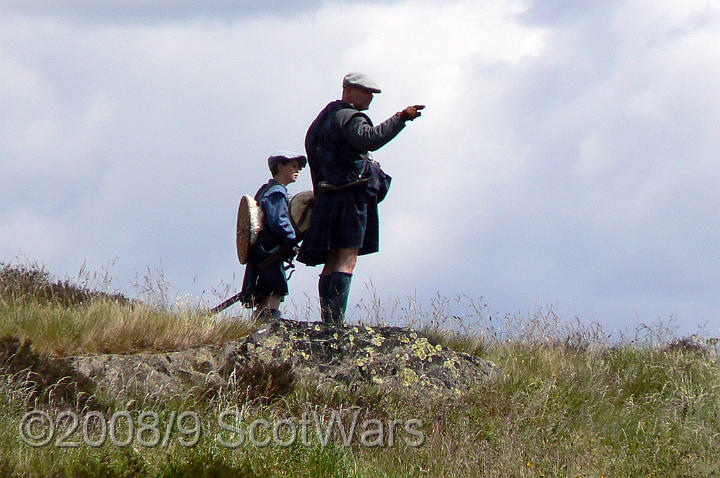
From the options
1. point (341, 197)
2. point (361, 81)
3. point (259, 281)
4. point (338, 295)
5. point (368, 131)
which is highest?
point (361, 81)

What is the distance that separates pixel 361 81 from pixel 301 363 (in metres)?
2.89

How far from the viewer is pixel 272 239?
929 centimetres

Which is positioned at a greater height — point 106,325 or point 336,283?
point 336,283

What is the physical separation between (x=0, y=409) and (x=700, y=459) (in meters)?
5.54

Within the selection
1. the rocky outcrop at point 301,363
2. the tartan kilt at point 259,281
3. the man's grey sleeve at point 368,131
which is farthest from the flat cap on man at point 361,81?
the rocky outcrop at point 301,363

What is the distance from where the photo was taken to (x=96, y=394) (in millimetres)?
6973

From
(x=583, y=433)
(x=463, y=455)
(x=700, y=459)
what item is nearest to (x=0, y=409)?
(x=463, y=455)

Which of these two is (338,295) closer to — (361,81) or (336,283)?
(336,283)

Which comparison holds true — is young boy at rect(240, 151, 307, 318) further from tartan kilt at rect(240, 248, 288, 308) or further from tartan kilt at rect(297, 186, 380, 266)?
tartan kilt at rect(297, 186, 380, 266)

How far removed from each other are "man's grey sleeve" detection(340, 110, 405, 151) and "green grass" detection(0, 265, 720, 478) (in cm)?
218

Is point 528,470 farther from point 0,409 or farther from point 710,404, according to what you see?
point 0,409

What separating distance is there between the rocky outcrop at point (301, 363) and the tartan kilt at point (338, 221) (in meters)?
0.82
